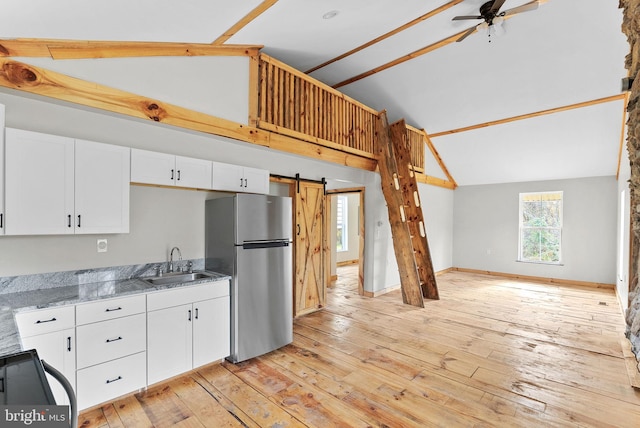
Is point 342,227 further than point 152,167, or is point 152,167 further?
point 342,227

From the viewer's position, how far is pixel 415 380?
2.80m

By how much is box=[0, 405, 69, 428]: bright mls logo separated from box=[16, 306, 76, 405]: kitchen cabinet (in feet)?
5.14

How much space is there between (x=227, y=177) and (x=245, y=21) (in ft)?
4.94

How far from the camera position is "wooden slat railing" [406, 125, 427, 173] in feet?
21.3

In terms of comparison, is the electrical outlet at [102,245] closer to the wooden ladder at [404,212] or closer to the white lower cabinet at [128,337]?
the white lower cabinet at [128,337]

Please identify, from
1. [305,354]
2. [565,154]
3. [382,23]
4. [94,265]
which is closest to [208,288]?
[94,265]

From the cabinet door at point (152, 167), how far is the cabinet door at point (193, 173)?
0.19ft

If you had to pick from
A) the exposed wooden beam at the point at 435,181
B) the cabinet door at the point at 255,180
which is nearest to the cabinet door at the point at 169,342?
the cabinet door at the point at 255,180

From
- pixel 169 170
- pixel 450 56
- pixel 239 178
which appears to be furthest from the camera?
pixel 450 56

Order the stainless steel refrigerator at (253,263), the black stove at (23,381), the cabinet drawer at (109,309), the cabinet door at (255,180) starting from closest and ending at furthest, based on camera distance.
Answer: the black stove at (23,381)
the cabinet drawer at (109,309)
the stainless steel refrigerator at (253,263)
the cabinet door at (255,180)

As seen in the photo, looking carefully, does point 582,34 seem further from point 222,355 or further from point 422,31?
point 222,355

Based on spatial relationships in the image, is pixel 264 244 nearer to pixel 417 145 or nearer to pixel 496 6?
pixel 496 6

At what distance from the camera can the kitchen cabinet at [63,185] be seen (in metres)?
2.14

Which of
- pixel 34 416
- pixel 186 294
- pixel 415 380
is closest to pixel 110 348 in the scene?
pixel 186 294
